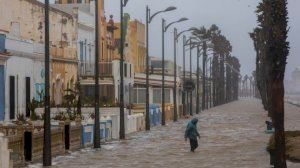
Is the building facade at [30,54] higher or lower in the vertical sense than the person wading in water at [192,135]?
higher

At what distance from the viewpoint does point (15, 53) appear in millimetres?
39188

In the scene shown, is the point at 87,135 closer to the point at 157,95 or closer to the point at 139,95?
the point at 139,95

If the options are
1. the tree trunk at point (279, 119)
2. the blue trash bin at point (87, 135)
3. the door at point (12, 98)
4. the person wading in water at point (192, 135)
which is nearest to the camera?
the tree trunk at point (279, 119)

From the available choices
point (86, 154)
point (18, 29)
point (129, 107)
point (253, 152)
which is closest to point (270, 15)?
point (253, 152)

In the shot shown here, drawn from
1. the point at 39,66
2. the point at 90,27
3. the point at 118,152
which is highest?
the point at 90,27

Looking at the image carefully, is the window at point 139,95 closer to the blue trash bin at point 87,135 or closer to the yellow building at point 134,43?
the yellow building at point 134,43

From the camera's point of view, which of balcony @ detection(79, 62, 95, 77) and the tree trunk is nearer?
the tree trunk

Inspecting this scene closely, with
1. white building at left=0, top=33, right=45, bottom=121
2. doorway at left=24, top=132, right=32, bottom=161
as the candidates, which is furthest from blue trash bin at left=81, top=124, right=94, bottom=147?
doorway at left=24, top=132, right=32, bottom=161

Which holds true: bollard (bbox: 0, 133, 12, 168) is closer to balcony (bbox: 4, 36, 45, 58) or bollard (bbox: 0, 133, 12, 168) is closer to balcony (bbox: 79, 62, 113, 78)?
balcony (bbox: 4, 36, 45, 58)

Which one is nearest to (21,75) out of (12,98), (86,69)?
(12,98)

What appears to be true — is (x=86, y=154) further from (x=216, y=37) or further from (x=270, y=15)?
(x=216, y=37)

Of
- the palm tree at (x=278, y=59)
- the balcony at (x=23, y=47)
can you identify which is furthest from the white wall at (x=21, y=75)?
the palm tree at (x=278, y=59)

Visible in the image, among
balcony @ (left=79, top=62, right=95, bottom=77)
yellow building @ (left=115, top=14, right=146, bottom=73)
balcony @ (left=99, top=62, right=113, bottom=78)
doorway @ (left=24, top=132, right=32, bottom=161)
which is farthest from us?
yellow building @ (left=115, top=14, right=146, bottom=73)

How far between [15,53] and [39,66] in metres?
4.98
